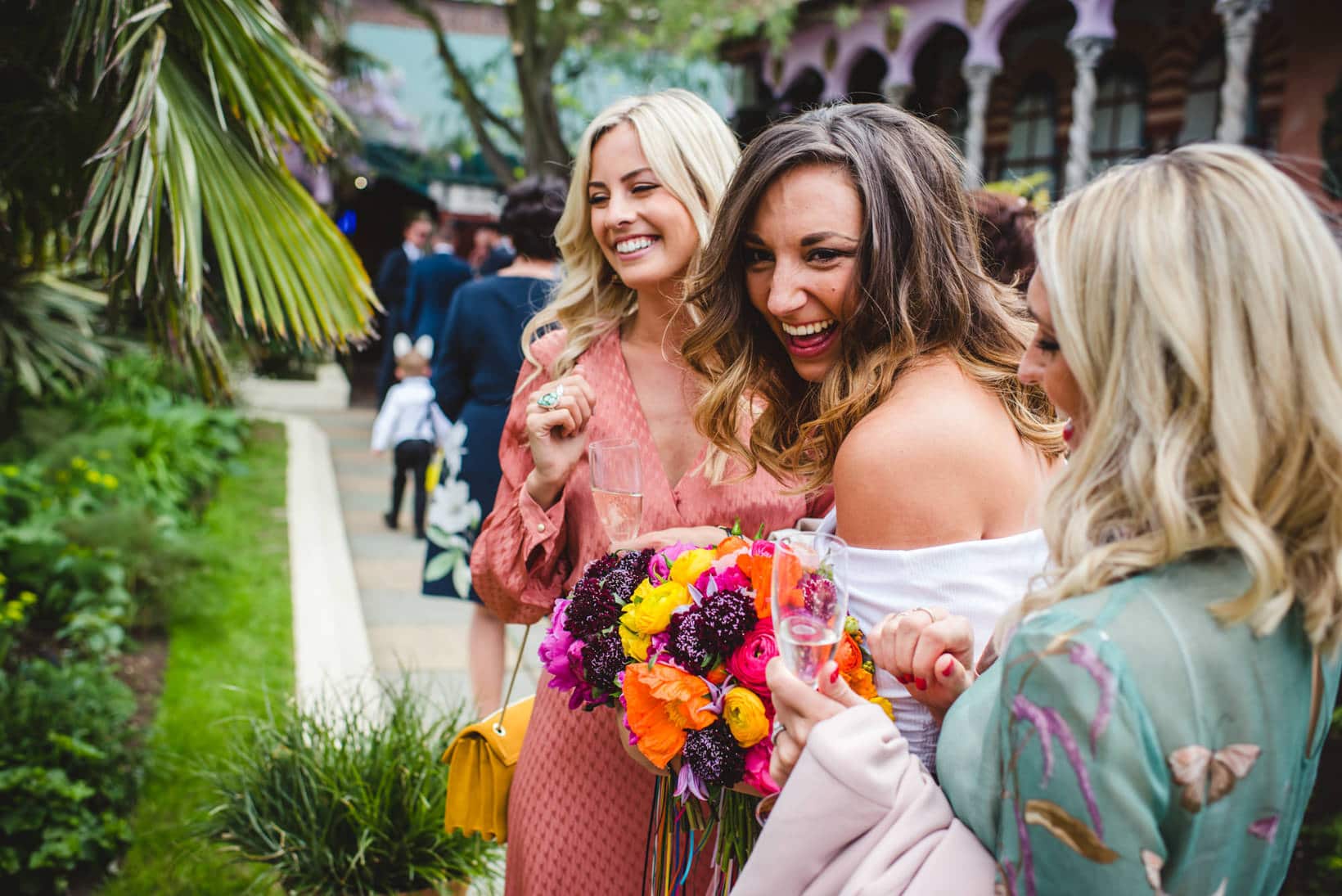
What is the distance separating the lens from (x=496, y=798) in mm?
2336

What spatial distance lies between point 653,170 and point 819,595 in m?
1.27

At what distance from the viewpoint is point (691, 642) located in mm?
1522

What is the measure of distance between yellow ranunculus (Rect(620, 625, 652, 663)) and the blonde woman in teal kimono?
0.57m

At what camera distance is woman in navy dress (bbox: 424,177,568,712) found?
4.33m

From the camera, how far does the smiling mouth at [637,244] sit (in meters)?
2.35

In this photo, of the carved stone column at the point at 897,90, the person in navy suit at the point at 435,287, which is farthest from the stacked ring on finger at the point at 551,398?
the carved stone column at the point at 897,90

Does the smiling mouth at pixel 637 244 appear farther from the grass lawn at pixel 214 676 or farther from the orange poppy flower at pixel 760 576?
the grass lawn at pixel 214 676

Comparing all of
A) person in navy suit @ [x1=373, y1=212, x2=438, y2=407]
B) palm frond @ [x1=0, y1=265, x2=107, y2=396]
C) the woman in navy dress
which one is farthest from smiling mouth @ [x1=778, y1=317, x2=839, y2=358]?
person in navy suit @ [x1=373, y1=212, x2=438, y2=407]

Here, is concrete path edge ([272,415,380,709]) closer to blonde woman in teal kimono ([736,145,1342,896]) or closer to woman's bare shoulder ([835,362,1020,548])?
woman's bare shoulder ([835,362,1020,548])

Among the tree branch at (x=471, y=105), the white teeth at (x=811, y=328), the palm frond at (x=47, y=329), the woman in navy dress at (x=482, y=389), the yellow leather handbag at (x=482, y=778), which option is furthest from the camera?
the tree branch at (x=471, y=105)

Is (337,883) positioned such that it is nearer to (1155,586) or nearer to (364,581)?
(1155,586)

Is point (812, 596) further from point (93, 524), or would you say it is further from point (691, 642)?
point (93, 524)

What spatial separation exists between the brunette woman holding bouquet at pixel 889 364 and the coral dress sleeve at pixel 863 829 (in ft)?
0.65

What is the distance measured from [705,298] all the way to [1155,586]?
1.12 metres
